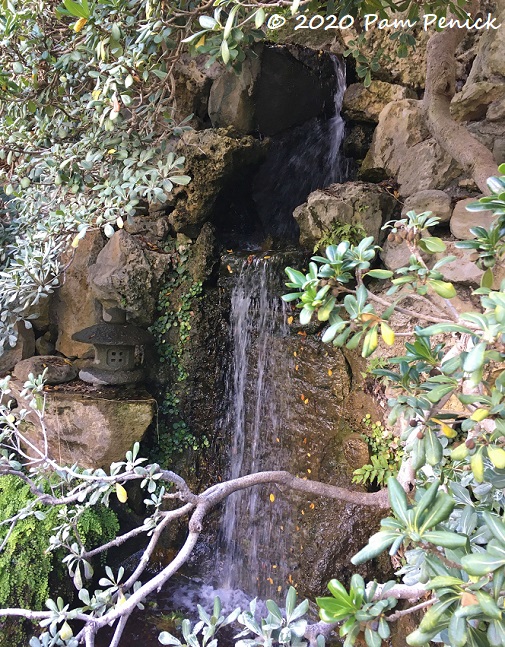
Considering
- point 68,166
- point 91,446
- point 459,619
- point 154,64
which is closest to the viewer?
point 459,619

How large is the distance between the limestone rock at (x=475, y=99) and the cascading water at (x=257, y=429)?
5.83 ft

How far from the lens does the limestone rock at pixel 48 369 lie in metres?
→ 4.36

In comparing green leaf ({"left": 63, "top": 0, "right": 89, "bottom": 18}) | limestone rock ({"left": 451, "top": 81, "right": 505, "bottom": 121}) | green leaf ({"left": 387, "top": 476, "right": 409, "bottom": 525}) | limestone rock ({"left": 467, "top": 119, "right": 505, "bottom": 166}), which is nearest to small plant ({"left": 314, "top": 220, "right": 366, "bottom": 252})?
limestone rock ({"left": 467, "top": 119, "right": 505, "bottom": 166})

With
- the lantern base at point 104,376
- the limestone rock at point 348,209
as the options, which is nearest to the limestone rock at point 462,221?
the limestone rock at point 348,209

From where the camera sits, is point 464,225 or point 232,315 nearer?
point 464,225

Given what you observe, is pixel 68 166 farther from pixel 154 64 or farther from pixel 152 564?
pixel 152 564

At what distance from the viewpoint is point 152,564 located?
4.37 meters

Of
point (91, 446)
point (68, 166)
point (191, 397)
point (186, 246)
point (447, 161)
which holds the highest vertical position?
point (447, 161)

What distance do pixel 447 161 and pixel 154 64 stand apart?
7.35ft

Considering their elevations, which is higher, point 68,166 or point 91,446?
point 68,166

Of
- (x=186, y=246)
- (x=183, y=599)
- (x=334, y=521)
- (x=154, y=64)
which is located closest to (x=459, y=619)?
(x=334, y=521)

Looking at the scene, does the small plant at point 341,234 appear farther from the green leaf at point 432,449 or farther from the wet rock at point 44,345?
the wet rock at point 44,345

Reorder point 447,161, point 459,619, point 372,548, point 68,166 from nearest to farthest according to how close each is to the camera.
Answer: point 459,619 → point 372,548 → point 68,166 → point 447,161

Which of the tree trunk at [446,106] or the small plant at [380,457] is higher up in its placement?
the tree trunk at [446,106]
